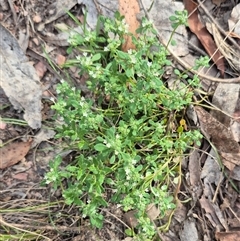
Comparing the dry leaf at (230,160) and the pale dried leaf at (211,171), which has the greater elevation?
the dry leaf at (230,160)

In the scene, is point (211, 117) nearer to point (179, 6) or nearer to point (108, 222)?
point (179, 6)

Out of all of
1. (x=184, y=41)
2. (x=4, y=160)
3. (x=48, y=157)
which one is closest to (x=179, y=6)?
(x=184, y=41)

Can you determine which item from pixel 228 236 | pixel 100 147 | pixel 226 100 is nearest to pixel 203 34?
pixel 226 100

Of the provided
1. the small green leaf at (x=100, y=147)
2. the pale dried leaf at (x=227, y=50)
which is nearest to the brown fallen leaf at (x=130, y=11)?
the pale dried leaf at (x=227, y=50)

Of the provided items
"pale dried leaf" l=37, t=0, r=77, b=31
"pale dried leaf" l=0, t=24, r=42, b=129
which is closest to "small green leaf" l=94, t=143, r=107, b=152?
"pale dried leaf" l=0, t=24, r=42, b=129

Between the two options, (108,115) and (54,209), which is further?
(54,209)

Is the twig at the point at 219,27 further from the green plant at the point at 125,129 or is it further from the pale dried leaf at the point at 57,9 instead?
the pale dried leaf at the point at 57,9
